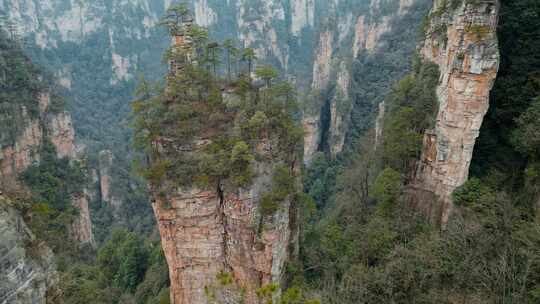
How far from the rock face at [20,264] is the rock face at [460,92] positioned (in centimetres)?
1431

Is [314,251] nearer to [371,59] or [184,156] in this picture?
[184,156]

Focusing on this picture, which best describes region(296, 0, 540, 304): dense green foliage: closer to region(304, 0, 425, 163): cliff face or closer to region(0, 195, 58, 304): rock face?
region(0, 195, 58, 304): rock face

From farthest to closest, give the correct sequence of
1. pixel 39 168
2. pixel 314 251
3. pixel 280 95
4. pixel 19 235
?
1. pixel 39 168
2. pixel 314 251
3. pixel 280 95
4. pixel 19 235

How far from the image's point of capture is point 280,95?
17.0m

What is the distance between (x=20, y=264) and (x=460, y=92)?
Result: 15.0m

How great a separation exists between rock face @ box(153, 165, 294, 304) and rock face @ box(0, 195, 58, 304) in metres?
6.68

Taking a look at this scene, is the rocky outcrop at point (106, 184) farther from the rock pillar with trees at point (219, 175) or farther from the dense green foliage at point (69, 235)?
the rock pillar with trees at point (219, 175)

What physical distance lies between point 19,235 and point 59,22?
96350mm

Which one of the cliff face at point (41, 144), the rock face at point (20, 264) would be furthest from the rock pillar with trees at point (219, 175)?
the cliff face at point (41, 144)

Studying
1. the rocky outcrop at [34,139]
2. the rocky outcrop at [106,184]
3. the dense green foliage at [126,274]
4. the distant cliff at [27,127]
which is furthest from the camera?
the rocky outcrop at [106,184]

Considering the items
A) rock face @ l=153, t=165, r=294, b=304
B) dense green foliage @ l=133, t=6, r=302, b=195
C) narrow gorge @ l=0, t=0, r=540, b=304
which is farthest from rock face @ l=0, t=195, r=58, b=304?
rock face @ l=153, t=165, r=294, b=304

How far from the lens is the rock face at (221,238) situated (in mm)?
15898

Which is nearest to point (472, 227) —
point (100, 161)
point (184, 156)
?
point (184, 156)

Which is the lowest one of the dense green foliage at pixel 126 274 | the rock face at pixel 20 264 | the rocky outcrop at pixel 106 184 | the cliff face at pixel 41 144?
the rocky outcrop at pixel 106 184
